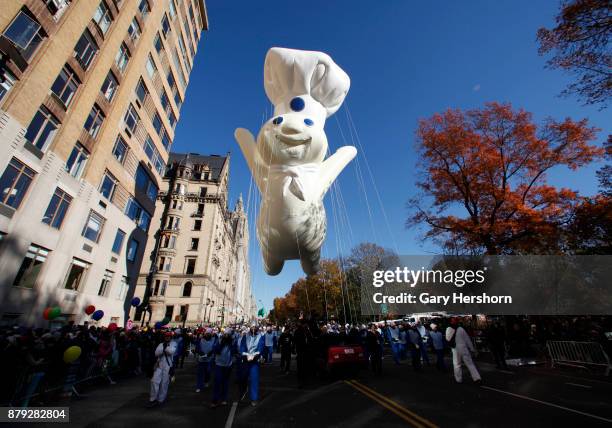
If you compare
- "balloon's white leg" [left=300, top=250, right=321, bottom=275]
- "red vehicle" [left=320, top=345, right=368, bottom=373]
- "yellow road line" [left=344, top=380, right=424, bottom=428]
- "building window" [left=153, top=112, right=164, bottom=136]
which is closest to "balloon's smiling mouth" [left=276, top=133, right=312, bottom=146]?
"balloon's white leg" [left=300, top=250, right=321, bottom=275]

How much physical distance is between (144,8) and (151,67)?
155 inches

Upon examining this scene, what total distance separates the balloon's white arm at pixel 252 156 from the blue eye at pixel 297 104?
122cm

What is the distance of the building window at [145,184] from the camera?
2159 cm

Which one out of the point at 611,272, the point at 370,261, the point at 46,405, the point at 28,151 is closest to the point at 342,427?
the point at 46,405

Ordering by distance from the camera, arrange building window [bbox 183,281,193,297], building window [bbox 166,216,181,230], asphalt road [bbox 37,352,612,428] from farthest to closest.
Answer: building window [bbox 166,216,181,230] → building window [bbox 183,281,193,297] → asphalt road [bbox 37,352,612,428]

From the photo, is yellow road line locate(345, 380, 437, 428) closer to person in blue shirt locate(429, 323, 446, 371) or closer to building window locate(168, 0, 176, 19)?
person in blue shirt locate(429, 323, 446, 371)

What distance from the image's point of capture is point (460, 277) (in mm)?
18703

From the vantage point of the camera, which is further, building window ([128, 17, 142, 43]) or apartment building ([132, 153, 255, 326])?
apartment building ([132, 153, 255, 326])

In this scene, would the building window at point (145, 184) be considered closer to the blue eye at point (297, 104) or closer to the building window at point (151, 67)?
the building window at point (151, 67)

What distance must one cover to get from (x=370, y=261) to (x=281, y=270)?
29.5 m

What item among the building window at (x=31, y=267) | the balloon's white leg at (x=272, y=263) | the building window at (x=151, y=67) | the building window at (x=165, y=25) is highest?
the building window at (x=165, y=25)

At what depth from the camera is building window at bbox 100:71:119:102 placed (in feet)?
56.0

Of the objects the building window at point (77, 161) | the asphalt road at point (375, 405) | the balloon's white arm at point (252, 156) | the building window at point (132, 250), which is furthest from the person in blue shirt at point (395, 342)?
the building window at point (77, 161)

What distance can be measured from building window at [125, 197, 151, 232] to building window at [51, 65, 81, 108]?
778cm
